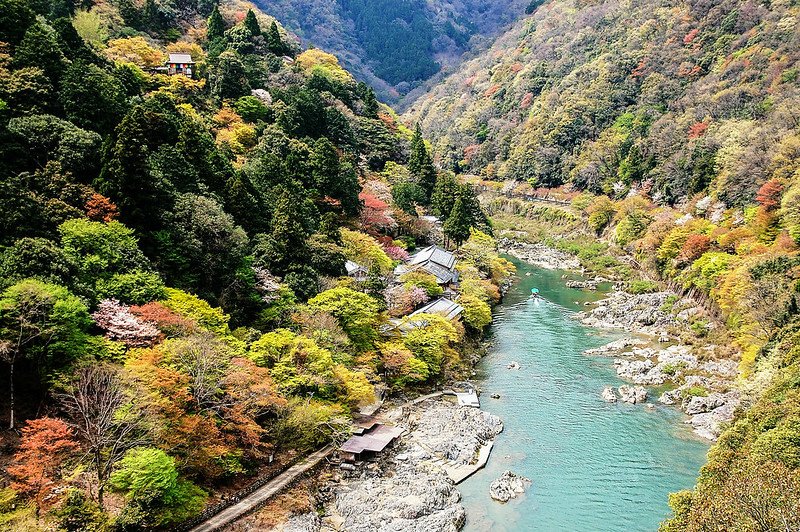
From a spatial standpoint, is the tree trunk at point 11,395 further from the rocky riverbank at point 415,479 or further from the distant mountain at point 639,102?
the distant mountain at point 639,102

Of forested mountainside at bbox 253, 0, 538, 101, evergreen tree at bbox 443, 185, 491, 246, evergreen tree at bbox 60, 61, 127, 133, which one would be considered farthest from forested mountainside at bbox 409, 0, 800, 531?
forested mountainside at bbox 253, 0, 538, 101

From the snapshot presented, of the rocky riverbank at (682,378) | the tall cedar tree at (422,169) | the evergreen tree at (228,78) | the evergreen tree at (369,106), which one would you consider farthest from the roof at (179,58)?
the rocky riverbank at (682,378)

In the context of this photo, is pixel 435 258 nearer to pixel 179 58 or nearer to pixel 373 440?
pixel 373 440

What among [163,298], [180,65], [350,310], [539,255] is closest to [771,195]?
[539,255]

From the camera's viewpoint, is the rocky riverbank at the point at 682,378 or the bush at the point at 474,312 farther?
the bush at the point at 474,312

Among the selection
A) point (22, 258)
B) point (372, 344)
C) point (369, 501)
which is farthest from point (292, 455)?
point (22, 258)

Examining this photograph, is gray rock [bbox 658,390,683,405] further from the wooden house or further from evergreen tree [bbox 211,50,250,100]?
the wooden house
